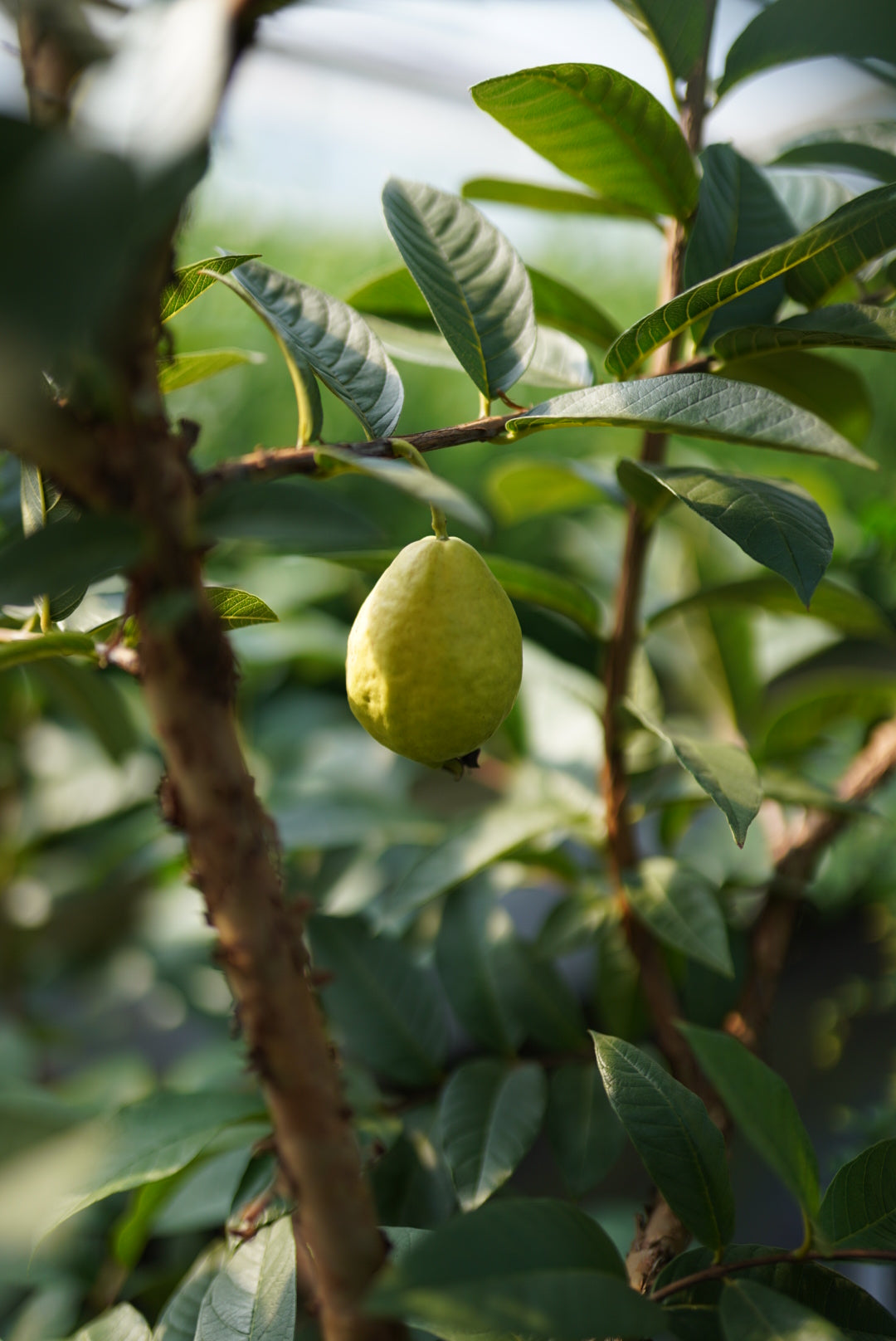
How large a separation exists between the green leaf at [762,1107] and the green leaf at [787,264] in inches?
9.5

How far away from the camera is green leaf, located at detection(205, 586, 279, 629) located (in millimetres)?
329

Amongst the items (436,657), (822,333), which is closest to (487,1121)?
(436,657)

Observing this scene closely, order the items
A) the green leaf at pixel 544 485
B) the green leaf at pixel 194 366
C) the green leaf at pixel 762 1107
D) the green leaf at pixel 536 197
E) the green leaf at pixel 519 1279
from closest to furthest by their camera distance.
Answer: the green leaf at pixel 519 1279 → the green leaf at pixel 762 1107 → the green leaf at pixel 194 366 → the green leaf at pixel 536 197 → the green leaf at pixel 544 485

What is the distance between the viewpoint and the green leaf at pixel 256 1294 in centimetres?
32

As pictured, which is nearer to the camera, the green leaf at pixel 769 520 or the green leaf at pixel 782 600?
the green leaf at pixel 769 520

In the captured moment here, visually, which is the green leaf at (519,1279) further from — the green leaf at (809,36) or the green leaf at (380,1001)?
the green leaf at (809,36)

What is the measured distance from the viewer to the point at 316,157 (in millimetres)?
2211

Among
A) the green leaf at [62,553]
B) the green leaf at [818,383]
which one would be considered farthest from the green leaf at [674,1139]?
the green leaf at [818,383]

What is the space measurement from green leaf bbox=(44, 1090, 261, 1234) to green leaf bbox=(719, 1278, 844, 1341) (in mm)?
222

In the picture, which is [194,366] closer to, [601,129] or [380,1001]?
[601,129]

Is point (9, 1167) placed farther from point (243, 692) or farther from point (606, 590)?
point (606, 590)

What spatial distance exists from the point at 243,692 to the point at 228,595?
0.63 m

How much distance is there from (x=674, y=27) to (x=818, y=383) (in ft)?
0.65

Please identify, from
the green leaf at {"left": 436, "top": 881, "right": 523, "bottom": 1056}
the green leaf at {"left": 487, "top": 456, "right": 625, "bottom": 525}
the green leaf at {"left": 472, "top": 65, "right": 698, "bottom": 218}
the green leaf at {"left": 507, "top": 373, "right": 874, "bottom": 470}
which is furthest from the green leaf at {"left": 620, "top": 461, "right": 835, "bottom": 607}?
the green leaf at {"left": 436, "top": 881, "right": 523, "bottom": 1056}
